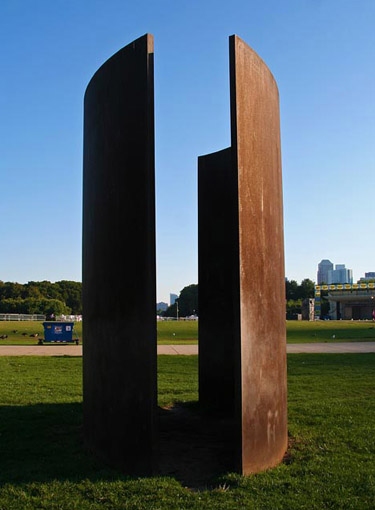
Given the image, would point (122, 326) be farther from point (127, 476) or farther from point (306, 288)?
point (306, 288)

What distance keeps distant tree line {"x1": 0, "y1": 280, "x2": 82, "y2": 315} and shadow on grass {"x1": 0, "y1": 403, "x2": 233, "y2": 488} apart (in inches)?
3244

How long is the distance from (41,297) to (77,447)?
9754 centimetres

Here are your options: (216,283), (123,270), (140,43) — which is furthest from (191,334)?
(140,43)

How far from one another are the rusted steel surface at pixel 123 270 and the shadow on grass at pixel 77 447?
0.36m

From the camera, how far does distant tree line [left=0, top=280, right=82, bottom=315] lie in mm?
89562

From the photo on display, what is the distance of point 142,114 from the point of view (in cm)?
502

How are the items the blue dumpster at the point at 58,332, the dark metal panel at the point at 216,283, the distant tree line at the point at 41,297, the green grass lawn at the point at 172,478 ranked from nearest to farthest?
the green grass lawn at the point at 172,478
the dark metal panel at the point at 216,283
the blue dumpster at the point at 58,332
the distant tree line at the point at 41,297

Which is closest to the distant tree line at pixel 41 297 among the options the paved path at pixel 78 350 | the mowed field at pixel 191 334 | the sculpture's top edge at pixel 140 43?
the mowed field at pixel 191 334

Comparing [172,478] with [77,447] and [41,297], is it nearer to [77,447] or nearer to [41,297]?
[77,447]

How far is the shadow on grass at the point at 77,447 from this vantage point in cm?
479

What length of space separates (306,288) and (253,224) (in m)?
124

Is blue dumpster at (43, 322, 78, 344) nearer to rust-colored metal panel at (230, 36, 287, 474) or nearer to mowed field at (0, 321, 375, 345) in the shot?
mowed field at (0, 321, 375, 345)

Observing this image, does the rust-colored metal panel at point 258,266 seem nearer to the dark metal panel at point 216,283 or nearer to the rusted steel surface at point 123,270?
the rusted steel surface at point 123,270

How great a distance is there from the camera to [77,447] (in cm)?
581
